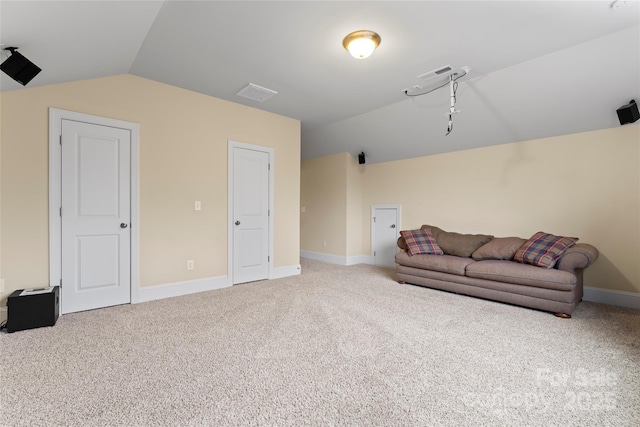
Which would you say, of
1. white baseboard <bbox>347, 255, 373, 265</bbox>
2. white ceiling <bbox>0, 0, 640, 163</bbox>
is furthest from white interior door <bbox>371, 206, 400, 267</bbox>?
white ceiling <bbox>0, 0, 640, 163</bbox>

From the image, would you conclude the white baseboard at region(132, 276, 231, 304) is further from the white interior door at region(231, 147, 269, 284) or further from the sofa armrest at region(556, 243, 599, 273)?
the sofa armrest at region(556, 243, 599, 273)

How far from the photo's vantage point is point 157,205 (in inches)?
142

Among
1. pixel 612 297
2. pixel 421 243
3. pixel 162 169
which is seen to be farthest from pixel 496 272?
pixel 162 169

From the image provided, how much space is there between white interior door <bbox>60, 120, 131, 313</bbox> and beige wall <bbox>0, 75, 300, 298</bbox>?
159 millimetres

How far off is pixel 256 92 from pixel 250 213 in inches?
67.3

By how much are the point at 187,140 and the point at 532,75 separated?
4.11 metres

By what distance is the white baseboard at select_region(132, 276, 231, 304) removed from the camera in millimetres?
3506

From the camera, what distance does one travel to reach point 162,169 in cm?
365

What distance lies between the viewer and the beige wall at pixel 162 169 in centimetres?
280

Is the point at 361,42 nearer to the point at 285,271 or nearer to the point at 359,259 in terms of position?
the point at 285,271

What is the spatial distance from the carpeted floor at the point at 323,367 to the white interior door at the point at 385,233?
2.51 m

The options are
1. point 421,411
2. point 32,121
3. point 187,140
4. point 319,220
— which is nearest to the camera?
point 421,411

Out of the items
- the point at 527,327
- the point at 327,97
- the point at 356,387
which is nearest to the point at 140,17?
the point at 327,97

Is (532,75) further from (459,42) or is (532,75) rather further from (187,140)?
(187,140)
